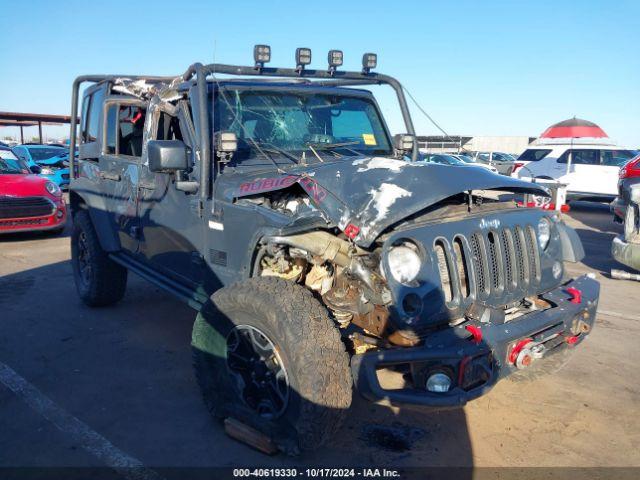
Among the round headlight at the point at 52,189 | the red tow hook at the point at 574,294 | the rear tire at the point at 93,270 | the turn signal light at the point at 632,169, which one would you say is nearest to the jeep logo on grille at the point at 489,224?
the red tow hook at the point at 574,294

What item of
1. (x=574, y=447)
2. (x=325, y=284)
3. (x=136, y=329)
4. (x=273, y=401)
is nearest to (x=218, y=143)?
(x=325, y=284)

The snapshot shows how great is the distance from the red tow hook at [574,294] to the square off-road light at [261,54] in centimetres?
274

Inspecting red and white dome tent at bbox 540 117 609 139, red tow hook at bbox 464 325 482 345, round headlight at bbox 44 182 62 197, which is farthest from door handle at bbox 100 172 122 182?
red and white dome tent at bbox 540 117 609 139

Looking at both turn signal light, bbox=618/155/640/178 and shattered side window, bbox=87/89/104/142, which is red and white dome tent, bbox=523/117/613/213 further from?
shattered side window, bbox=87/89/104/142

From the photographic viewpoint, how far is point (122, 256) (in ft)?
17.3

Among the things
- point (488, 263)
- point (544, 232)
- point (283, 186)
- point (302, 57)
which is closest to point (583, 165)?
point (302, 57)

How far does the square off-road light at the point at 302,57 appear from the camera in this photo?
4.47m

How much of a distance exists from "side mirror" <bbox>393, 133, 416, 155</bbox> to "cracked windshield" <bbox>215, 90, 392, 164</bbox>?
17cm

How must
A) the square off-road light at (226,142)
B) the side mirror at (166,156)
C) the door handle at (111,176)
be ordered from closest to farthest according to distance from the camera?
the side mirror at (166,156) < the square off-road light at (226,142) < the door handle at (111,176)

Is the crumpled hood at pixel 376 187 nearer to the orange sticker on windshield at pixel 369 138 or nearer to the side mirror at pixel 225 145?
the side mirror at pixel 225 145

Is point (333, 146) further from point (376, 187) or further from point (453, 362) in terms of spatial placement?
point (453, 362)

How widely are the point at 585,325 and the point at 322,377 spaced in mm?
1818

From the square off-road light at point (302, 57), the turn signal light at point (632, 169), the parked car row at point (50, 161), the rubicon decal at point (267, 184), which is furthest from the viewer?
the parked car row at point (50, 161)

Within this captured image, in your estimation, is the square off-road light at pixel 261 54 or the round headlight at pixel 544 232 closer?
the round headlight at pixel 544 232
